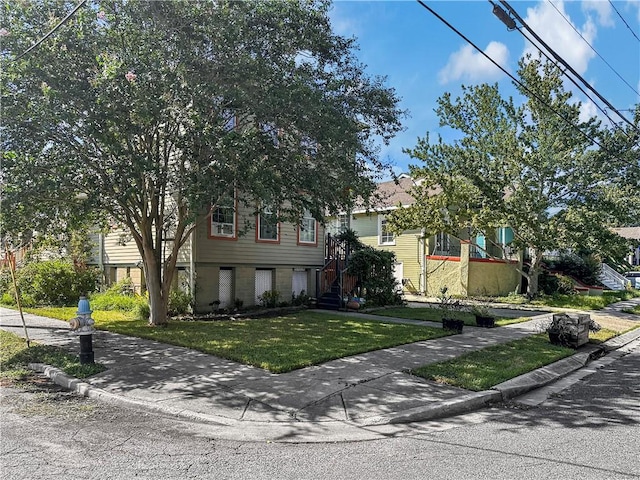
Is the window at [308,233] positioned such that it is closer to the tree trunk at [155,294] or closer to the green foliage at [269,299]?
the green foliage at [269,299]

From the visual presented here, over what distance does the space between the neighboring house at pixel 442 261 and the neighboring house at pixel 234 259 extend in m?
4.29

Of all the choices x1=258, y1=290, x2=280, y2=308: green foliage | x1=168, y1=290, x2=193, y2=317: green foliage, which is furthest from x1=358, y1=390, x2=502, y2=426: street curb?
x1=258, y1=290, x2=280, y2=308: green foliage

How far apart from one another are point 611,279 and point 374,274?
19598mm

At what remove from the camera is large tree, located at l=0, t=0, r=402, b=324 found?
8.23 metres

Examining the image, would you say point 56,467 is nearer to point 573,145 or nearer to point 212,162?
point 212,162

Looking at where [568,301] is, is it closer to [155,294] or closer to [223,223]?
[223,223]

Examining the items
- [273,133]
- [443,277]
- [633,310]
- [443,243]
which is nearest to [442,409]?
[273,133]

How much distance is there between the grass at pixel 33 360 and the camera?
688 cm

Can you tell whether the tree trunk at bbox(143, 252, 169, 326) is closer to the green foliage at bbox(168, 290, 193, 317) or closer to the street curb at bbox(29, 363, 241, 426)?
the green foliage at bbox(168, 290, 193, 317)

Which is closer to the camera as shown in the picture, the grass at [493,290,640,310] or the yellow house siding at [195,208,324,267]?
the yellow house siding at [195,208,324,267]

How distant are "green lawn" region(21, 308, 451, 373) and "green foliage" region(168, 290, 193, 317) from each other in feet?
4.10

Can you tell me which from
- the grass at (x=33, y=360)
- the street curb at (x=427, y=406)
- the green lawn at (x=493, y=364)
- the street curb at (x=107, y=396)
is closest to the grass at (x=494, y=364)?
the green lawn at (x=493, y=364)

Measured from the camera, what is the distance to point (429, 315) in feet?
46.8

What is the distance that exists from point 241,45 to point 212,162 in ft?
7.62
